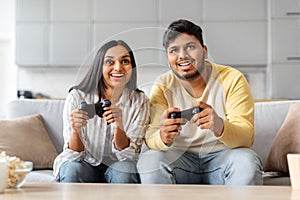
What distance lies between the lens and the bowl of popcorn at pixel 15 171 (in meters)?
1.65

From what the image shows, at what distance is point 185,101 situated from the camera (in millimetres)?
2330

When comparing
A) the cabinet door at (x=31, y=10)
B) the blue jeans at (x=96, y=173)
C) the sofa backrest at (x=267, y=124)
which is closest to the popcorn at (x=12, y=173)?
the blue jeans at (x=96, y=173)

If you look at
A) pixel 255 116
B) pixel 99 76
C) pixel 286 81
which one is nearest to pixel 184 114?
pixel 99 76

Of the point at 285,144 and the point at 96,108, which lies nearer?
the point at 96,108

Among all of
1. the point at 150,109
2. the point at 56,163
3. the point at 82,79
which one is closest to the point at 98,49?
the point at 82,79

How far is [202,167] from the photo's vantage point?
2268 millimetres

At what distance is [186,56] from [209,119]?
1.08 feet

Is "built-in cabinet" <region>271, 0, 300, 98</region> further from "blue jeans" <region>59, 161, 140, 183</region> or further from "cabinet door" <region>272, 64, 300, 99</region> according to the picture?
"blue jeans" <region>59, 161, 140, 183</region>

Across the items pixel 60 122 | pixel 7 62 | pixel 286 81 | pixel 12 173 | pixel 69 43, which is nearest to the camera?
pixel 12 173

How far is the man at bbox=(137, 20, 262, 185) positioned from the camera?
216 cm

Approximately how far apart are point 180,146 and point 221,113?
0.79 feet

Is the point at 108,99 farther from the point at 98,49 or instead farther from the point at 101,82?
the point at 98,49

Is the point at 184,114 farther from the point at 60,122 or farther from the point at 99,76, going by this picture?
the point at 60,122

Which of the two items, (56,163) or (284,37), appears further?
(284,37)
